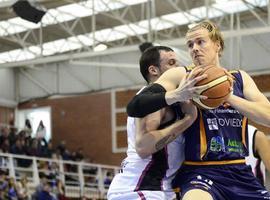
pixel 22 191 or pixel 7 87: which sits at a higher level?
pixel 7 87

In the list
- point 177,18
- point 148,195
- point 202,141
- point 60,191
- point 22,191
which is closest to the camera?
point 202,141

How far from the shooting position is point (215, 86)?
3.75 meters

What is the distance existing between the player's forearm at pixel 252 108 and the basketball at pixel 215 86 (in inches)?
4.1

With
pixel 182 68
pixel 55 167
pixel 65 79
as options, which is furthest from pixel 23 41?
pixel 182 68

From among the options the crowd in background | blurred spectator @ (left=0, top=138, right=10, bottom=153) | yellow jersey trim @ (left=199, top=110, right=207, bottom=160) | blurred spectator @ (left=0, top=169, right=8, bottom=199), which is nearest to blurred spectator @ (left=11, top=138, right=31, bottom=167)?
the crowd in background

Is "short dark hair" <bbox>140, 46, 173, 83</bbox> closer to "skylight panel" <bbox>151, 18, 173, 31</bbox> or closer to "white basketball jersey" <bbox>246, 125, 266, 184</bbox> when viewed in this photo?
"white basketball jersey" <bbox>246, 125, 266, 184</bbox>

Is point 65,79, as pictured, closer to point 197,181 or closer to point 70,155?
point 70,155

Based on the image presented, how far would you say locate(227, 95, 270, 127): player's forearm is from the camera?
154 inches

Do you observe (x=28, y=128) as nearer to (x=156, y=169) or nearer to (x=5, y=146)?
(x=5, y=146)

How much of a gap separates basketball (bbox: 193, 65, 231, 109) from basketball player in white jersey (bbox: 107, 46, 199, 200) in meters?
0.26

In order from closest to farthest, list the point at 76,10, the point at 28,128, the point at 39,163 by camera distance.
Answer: the point at 39,163, the point at 76,10, the point at 28,128

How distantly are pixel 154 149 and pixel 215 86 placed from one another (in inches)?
26.5

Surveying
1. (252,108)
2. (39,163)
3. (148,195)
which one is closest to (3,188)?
(39,163)

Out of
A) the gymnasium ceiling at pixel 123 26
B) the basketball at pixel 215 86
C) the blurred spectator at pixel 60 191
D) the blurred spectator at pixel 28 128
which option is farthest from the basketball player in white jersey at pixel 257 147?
the blurred spectator at pixel 28 128
